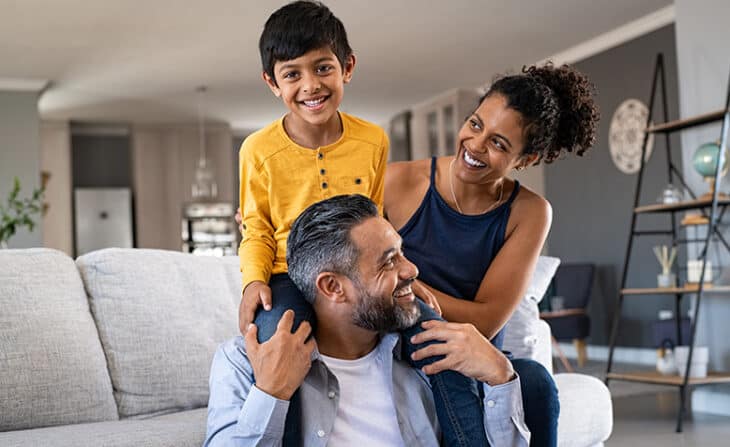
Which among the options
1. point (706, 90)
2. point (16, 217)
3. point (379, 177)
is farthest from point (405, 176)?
point (16, 217)

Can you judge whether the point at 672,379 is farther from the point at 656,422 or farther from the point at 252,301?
the point at 252,301

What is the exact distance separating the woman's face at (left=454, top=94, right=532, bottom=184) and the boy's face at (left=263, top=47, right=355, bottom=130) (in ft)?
1.21

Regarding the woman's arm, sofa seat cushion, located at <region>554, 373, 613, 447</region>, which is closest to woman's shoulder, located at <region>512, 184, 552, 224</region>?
the woman's arm

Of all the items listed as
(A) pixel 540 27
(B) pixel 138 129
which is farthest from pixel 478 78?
(B) pixel 138 129

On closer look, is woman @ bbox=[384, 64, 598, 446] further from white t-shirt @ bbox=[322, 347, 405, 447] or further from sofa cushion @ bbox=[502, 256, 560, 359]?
sofa cushion @ bbox=[502, 256, 560, 359]

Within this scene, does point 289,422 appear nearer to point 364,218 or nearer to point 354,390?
point 354,390

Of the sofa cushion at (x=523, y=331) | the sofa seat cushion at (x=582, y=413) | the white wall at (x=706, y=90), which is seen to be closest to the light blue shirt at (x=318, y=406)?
the sofa seat cushion at (x=582, y=413)

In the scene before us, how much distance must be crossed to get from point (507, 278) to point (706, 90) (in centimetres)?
376

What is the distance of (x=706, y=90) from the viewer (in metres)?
5.30

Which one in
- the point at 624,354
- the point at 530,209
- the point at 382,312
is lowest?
the point at 624,354

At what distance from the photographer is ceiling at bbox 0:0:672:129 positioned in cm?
678

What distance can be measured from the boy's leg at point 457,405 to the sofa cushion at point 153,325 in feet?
3.05

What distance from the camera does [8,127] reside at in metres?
9.16

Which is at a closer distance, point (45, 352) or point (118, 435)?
point (118, 435)
